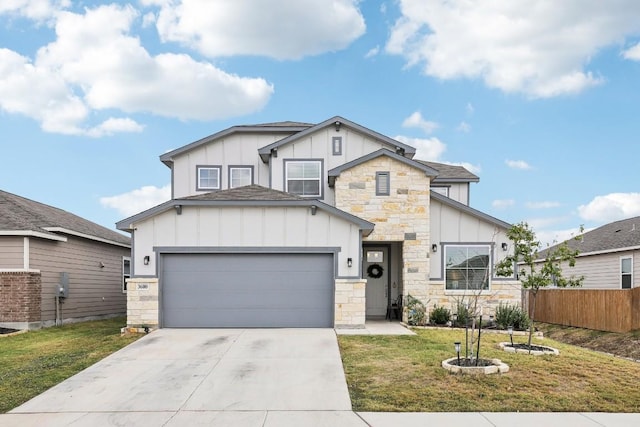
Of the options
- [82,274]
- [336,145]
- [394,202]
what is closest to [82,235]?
[82,274]

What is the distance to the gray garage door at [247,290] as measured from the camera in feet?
48.6

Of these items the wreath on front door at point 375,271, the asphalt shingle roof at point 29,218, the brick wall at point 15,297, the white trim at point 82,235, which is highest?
the asphalt shingle roof at point 29,218

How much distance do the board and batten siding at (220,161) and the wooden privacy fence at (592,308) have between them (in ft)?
41.4

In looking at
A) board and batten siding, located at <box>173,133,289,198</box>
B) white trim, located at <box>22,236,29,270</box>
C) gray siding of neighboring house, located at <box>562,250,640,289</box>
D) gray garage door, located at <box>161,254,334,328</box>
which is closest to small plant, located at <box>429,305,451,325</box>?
gray garage door, located at <box>161,254,334,328</box>

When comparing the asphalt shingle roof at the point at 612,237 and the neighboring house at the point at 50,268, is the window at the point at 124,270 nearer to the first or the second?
the neighboring house at the point at 50,268

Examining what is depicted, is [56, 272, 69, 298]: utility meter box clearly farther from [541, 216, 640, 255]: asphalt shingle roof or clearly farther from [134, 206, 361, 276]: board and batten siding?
[541, 216, 640, 255]: asphalt shingle roof

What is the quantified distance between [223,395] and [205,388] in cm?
54

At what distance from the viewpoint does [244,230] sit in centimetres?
1488

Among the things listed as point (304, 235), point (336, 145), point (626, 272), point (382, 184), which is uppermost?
point (336, 145)

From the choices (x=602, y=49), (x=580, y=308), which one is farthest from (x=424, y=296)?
(x=602, y=49)

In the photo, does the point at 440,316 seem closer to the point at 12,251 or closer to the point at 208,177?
the point at 208,177

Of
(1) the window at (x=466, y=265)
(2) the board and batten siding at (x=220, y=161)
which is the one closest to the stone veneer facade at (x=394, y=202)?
(1) the window at (x=466, y=265)

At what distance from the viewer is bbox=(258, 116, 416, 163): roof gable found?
18391 mm

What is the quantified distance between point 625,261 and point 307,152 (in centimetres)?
1355
